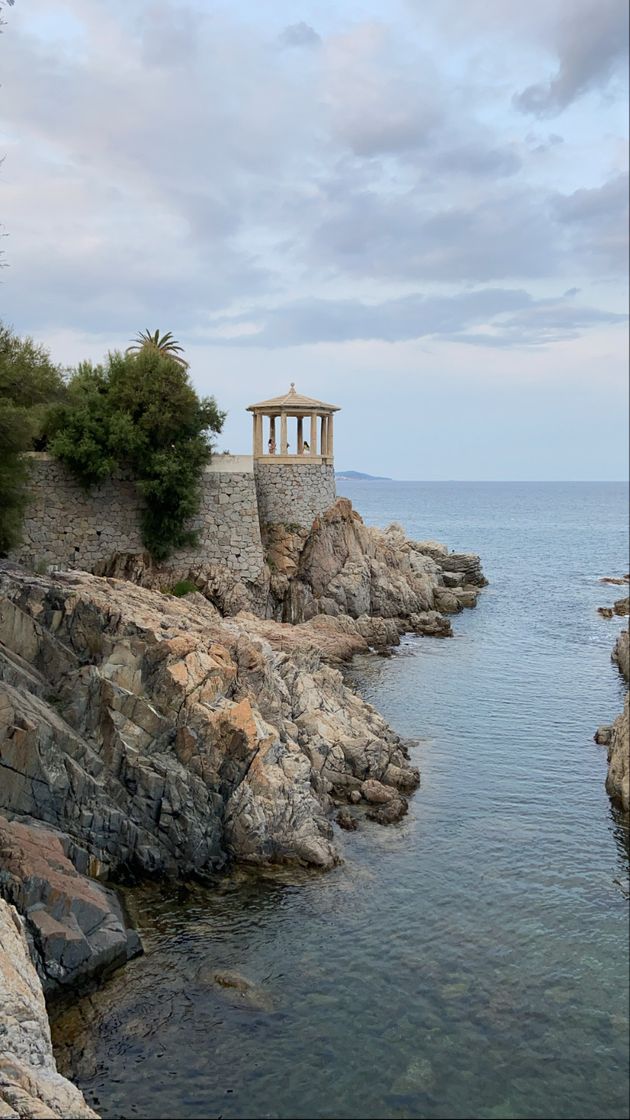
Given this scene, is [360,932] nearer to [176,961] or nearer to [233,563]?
[176,961]

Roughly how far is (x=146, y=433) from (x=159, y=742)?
21902 millimetres

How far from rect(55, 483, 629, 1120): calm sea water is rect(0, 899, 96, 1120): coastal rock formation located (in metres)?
0.90

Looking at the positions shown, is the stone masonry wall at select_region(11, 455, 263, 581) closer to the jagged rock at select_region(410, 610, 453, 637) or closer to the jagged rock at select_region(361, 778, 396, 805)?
the jagged rock at select_region(410, 610, 453, 637)

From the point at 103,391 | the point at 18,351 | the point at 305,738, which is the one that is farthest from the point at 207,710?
the point at 103,391

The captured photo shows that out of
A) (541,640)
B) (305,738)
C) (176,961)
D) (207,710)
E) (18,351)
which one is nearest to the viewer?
(176,961)

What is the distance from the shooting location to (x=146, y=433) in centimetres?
4009

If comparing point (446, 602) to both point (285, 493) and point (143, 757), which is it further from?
point (143, 757)

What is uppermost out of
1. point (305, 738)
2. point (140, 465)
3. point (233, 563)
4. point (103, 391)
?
point (103, 391)

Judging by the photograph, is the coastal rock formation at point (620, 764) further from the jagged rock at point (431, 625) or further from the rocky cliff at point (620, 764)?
the jagged rock at point (431, 625)

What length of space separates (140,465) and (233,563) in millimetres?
6113

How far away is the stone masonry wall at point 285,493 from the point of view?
47094 mm

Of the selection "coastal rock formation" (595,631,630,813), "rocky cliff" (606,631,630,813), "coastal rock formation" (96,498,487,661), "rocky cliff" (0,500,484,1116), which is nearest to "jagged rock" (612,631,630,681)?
"coastal rock formation" (96,498,487,661)

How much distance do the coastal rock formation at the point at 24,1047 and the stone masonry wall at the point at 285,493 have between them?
3385cm

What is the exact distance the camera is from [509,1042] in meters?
13.4
